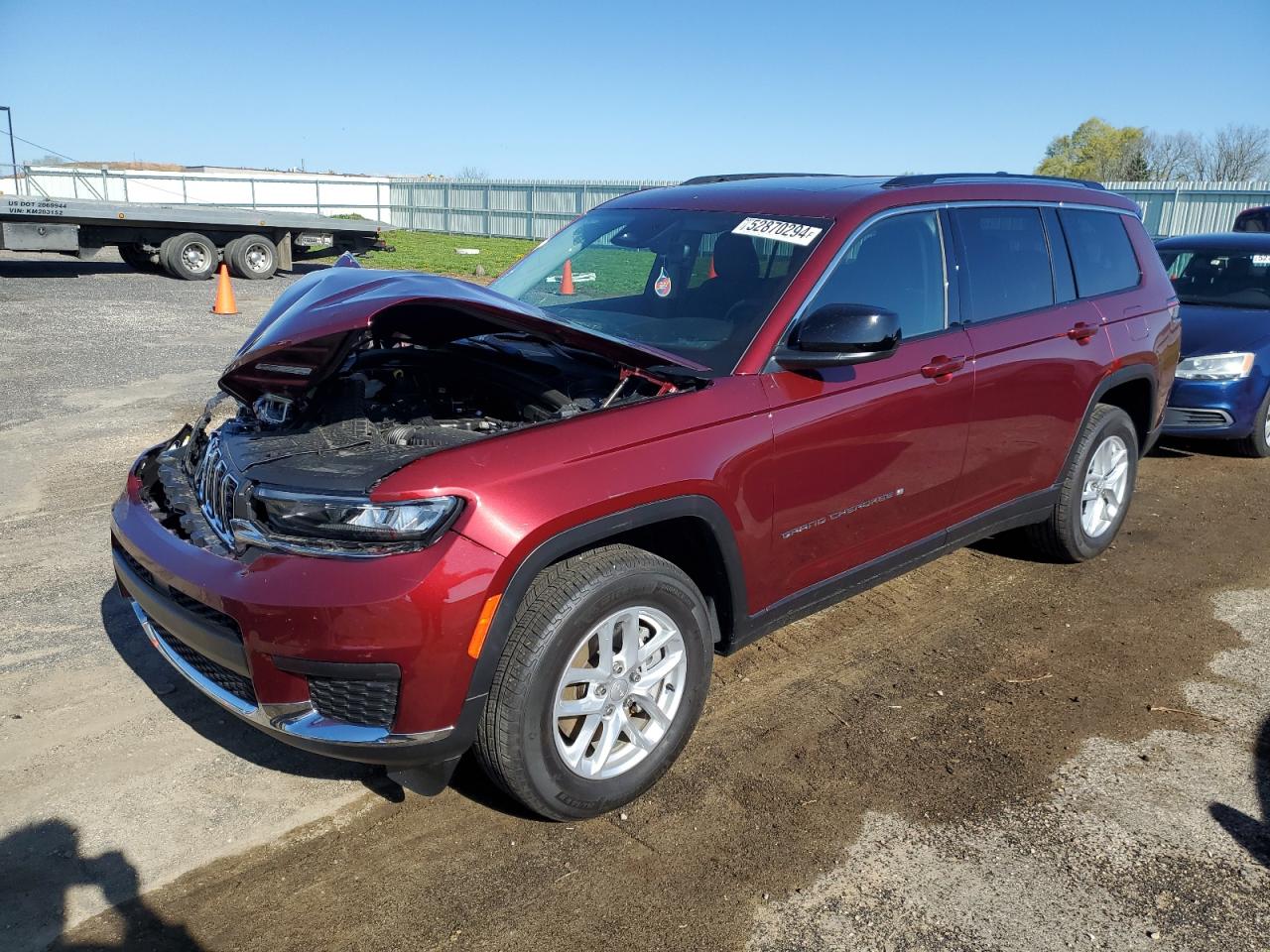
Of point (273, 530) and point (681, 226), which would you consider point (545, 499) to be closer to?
point (273, 530)

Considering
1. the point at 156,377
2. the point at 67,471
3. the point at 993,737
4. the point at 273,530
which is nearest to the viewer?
the point at 273,530

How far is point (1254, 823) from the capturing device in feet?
10.4

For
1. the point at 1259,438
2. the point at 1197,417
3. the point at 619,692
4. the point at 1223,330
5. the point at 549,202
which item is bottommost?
the point at 619,692

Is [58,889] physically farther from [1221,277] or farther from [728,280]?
[1221,277]

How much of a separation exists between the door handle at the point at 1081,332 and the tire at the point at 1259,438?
3708 mm

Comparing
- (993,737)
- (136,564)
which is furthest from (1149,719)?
(136,564)

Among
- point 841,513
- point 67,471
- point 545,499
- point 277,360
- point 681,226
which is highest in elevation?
point 681,226

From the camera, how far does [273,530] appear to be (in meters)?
2.84

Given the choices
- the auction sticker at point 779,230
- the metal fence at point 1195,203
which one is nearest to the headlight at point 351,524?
the auction sticker at point 779,230

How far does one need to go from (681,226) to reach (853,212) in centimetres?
75

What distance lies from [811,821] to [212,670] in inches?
76.1

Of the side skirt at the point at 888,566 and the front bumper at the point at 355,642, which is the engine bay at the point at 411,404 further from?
the side skirt at the point at 888,566

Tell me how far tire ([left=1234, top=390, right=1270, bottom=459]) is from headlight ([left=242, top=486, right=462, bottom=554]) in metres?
7.22

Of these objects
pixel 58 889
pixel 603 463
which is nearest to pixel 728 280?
pixel 603 463
